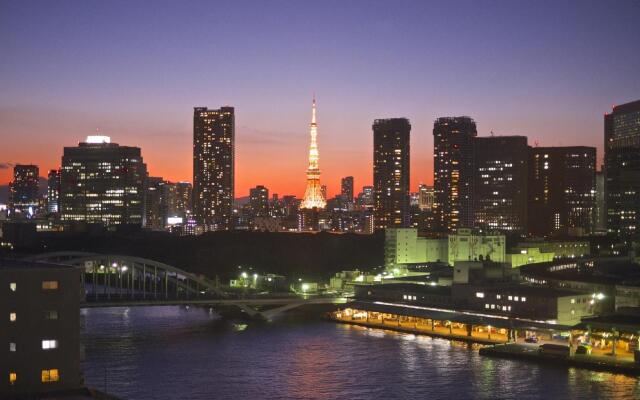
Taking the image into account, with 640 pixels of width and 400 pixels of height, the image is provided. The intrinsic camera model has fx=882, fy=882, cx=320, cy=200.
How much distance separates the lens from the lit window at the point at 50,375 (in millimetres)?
17594

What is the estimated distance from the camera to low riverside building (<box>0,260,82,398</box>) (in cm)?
1741

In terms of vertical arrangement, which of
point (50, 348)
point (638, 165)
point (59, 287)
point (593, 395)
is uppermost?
point (638, 165)

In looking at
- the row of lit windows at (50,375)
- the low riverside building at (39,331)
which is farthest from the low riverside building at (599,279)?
the row of lit windows at (50,375)

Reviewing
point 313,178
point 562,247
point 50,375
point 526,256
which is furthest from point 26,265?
point 313,178

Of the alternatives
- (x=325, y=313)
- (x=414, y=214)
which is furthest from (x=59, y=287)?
(x=414, y=214)

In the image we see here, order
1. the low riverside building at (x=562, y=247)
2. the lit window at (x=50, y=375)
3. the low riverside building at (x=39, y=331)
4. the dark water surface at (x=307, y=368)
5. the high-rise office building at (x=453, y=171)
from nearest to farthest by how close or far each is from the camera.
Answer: the low riverside building at (x=39, y=331), the lit window at (x=50, y=375), the dark water surface at (x=307, y=368), the low riverside building at (x=562, y=247), the high-rise office building at (x=453, y=171)

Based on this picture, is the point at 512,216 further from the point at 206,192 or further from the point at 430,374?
the point at 430,374

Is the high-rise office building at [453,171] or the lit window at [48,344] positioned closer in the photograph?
the lit window at [48,344]

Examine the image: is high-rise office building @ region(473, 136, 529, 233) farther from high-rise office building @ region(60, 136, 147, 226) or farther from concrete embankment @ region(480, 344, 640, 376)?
concrete embankment @ region(480, 344, 640, 376)

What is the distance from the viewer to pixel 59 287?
17.9 meters

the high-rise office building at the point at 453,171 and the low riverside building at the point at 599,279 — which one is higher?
the high-rise office building at the point at 453,171

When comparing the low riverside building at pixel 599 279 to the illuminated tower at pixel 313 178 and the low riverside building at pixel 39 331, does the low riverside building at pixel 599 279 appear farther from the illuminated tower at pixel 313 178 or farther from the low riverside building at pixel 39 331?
the illuminated tower at pixel 313 178

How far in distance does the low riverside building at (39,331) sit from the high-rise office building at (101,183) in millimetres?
80073

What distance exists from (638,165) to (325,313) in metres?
45.0
